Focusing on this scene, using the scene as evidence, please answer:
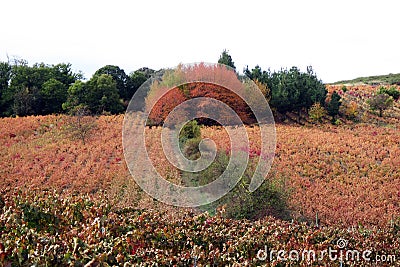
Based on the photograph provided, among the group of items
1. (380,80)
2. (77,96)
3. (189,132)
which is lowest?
(189,132)

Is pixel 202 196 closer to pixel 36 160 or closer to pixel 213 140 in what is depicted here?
pixel 213 140

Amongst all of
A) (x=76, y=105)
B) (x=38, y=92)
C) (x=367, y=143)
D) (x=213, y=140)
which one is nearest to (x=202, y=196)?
(x=213, y=140)

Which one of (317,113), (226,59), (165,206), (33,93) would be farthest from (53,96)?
(317,113)

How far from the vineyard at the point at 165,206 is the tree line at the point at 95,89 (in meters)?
2.09

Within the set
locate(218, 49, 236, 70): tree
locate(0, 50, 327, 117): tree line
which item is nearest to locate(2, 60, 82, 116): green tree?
locate(0, 50, 327, 117): tree line

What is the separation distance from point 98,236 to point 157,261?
0.80m

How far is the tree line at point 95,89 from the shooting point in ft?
63.7

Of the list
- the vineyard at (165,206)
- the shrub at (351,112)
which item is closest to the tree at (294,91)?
the shrub at (351,112)

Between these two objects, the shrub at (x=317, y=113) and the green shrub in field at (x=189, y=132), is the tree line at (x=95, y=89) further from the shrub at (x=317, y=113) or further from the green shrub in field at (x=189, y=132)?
the green shrub in field at (x=189, y=132)

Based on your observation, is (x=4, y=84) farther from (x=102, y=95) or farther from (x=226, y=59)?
(x=226, y=59)

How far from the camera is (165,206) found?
393 inches

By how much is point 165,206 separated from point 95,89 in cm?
1107

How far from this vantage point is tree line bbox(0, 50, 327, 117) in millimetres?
19422

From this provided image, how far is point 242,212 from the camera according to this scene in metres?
9.59
